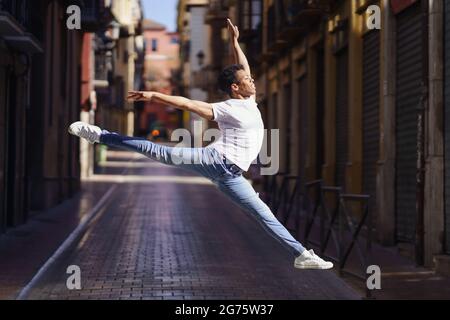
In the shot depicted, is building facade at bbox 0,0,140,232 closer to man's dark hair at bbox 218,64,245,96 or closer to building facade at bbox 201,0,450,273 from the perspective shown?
building facade at bbox 201,0,450,273

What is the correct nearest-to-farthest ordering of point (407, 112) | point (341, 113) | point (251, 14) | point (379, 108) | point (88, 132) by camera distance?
point (88, 132), point (407, 112), point (379, 108), point (341, 113), point (251, 14)

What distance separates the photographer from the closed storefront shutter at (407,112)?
14.5 meters

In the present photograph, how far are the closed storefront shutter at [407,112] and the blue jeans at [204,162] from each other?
26.5 feet

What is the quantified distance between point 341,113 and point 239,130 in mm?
14669

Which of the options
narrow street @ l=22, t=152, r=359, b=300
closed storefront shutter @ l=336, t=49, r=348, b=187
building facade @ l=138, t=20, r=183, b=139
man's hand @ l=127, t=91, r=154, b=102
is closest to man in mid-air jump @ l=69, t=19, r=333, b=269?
man's hand @ l=127, t=91, r=154, b=102

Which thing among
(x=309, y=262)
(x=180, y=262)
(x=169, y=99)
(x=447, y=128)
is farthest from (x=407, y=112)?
(x=169, y=99)

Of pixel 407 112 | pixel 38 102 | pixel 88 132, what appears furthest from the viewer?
pixel 38 102

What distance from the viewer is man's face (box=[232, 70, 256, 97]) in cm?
659

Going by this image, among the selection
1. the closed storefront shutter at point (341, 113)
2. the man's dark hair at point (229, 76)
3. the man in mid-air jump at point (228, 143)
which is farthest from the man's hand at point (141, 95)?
the closed storefront shutter at point (341, 113)

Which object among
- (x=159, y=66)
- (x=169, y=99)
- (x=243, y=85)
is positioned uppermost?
(x=159, y=66)

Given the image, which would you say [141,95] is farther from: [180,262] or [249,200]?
[180,262]

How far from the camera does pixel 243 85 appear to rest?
6598mm

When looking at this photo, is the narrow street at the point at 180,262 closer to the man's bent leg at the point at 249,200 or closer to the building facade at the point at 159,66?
the man's bent leg at the point at 249,200

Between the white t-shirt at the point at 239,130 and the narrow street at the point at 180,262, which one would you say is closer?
the white t-shirt at the point at 239,130
